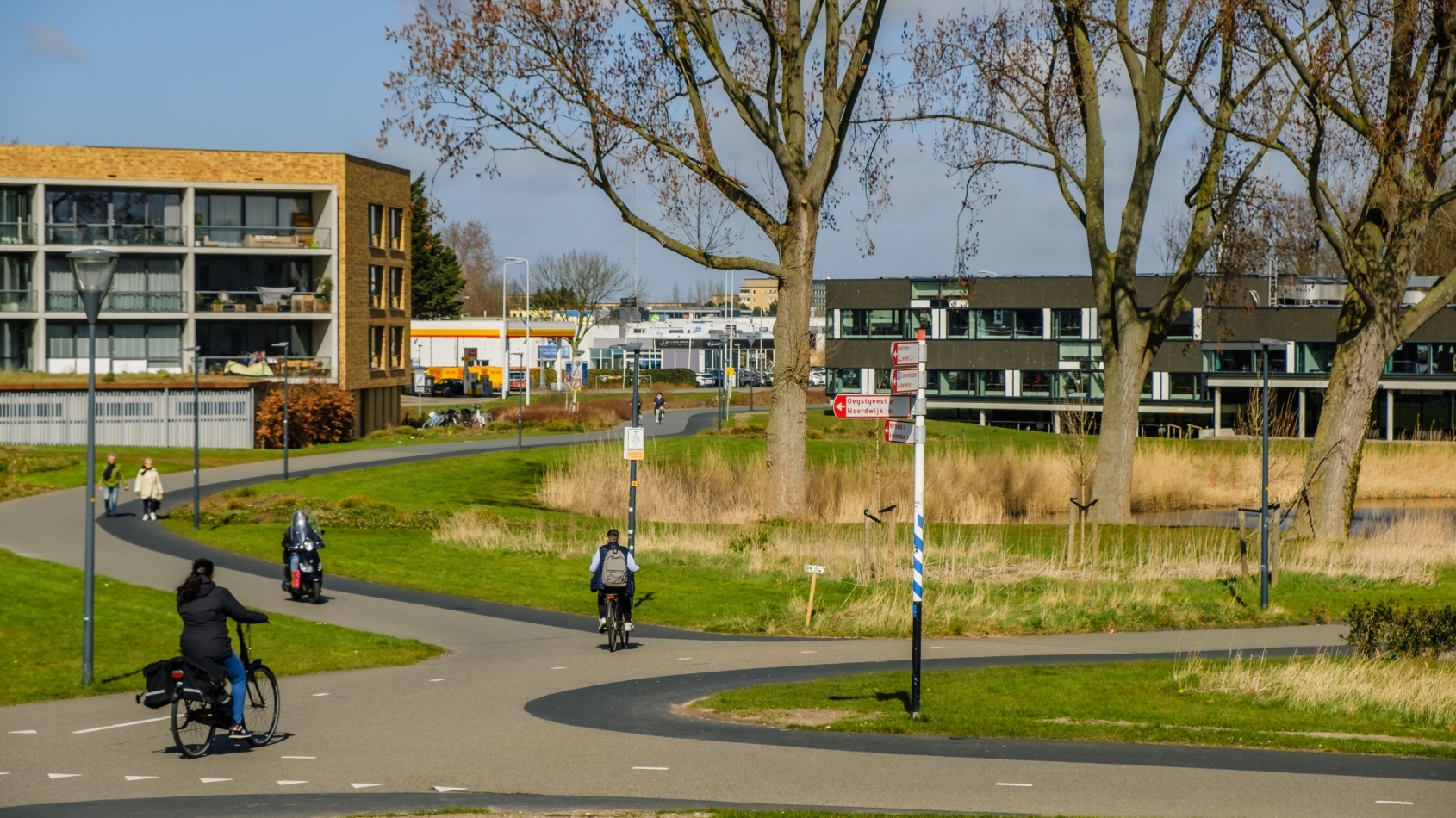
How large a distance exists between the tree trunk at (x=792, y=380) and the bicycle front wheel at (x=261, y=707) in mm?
19314

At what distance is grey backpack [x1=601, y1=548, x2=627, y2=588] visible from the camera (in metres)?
20.7

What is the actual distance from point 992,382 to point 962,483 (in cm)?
4106

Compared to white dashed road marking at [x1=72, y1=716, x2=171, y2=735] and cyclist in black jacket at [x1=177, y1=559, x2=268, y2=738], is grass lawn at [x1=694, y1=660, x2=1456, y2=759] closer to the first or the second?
cyclist in black jacket at [x1=177, y1=559, x2=268, y2=738]

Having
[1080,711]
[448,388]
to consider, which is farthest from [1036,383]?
[1080,711]

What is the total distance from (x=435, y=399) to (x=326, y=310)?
110 feet

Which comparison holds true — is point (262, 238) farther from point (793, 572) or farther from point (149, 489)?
point (793, 572)

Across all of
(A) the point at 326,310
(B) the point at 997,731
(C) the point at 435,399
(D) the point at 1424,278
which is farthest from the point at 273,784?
(C) the point at 435,399

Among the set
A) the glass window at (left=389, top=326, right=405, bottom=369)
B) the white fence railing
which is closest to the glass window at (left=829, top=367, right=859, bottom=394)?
the glass window at (left=389, top=326, right=405, bottom=369)

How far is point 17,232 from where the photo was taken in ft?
192

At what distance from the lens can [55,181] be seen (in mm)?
58562

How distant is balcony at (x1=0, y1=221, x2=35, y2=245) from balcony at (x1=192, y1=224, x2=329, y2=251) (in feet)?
20.3

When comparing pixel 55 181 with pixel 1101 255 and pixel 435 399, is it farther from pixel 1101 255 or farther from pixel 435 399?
pixel 1101 255

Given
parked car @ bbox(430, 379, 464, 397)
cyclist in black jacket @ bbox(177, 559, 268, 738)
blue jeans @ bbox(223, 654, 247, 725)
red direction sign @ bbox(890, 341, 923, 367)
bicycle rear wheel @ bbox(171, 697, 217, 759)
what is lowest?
bicycle rear wheel @ bbox(171, 697, 217, 759)

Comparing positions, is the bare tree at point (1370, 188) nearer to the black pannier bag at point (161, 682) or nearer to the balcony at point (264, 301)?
the black pannier bag at point (161, 682)
